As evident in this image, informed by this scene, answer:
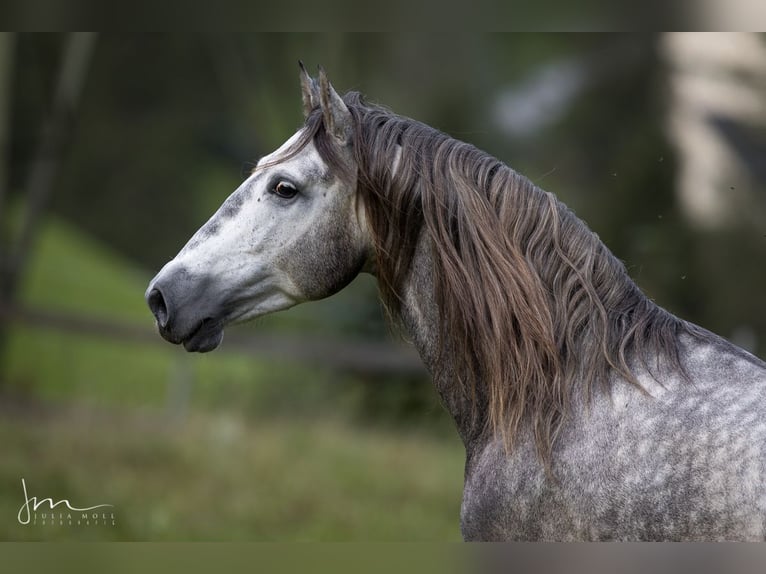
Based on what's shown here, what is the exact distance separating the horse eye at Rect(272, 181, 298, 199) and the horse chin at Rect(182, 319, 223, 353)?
1.67 feet

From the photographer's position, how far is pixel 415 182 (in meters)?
2.75

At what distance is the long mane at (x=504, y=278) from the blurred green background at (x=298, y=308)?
0.79 m

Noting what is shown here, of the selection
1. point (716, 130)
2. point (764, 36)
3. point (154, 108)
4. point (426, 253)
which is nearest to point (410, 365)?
point (716, 130)

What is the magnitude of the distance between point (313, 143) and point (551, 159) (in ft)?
32.6

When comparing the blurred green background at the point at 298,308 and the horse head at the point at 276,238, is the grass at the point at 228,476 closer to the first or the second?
the blurred green background at the point at 298,308

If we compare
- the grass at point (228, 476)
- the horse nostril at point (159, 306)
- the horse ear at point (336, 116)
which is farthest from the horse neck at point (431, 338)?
the grass at point (228, 476)

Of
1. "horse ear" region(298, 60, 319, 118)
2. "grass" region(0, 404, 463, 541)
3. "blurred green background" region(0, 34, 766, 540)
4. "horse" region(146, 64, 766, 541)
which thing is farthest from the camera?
"blurred green background" region(0, 34, 766, 540)

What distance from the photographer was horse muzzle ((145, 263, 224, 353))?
274 cm

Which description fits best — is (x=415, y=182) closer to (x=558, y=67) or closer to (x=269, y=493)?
(x=269, y=493)

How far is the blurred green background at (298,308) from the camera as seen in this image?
801 centimetres

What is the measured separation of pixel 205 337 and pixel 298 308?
898 centimetres

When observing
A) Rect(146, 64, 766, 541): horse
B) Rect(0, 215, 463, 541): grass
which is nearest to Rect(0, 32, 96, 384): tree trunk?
Rect(0, 215, 463, 541): grass

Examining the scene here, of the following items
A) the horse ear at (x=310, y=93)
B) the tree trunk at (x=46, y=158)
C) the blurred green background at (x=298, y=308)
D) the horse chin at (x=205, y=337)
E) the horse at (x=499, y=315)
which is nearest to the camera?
the horse at (x=499, y=315)

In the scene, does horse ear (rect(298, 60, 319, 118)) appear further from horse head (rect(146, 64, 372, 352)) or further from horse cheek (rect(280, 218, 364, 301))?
horse cheek (rect(280, 218, 364, 301))
